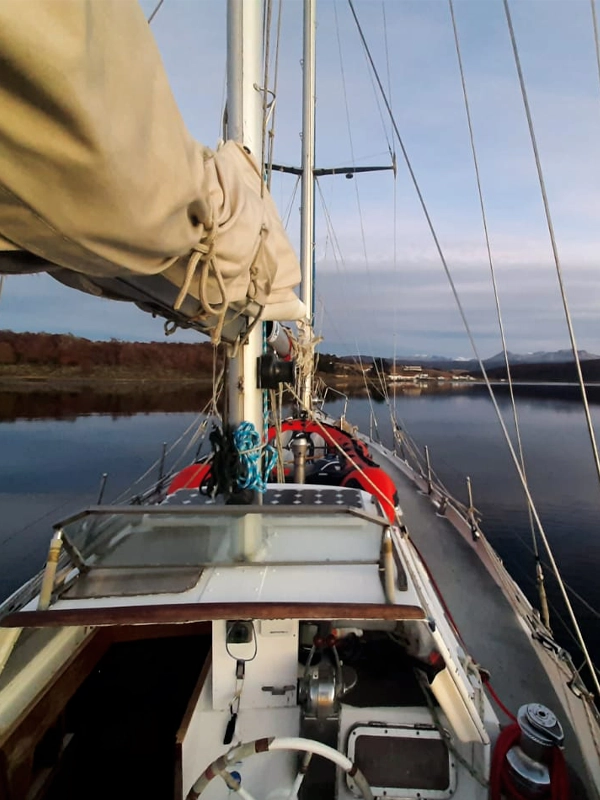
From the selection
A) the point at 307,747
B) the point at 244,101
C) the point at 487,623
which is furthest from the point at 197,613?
the point at 244,101

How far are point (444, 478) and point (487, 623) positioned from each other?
10.6 m

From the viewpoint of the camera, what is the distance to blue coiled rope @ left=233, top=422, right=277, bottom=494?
98.3 inches

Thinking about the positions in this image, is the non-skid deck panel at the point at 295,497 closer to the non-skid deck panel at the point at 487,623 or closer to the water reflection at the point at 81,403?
the non-skid deck panel at the point at 487,623

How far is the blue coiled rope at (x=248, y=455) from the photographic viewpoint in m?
2.50

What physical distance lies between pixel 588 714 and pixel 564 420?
3455cm

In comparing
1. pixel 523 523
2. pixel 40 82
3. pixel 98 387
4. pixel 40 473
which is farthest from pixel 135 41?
pixel 98 387

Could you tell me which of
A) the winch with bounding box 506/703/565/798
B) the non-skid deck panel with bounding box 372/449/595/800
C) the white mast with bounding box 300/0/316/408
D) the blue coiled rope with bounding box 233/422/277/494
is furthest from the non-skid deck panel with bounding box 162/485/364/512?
the white mast with bounding box 300/0/316/408

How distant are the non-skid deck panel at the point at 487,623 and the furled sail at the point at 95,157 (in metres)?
2.64

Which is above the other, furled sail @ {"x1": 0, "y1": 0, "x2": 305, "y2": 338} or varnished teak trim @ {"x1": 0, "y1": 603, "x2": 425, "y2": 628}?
furled sail @ {"x1": 0, "y1": 0, "x2": 305, "y2": 338}

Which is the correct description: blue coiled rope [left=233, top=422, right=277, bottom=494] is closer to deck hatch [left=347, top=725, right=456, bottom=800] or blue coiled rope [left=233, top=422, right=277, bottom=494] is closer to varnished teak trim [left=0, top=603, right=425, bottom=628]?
varnished teak trim [left=0, top=603, right=425, bottom=628]

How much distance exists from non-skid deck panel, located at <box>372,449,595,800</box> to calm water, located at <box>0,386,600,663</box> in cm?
250

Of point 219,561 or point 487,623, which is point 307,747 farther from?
point 487,623

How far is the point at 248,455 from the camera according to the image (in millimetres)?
2533

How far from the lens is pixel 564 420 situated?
107ft
